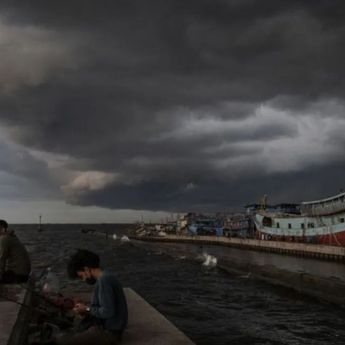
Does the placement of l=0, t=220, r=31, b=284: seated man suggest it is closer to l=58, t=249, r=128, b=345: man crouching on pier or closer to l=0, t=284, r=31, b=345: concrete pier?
l=0, t=284, r=31, b=345: concrete pier

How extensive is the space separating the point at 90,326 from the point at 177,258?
52265mm

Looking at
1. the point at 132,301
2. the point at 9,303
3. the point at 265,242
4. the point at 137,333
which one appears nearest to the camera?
the point at 137,333

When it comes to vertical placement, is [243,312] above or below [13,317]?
below

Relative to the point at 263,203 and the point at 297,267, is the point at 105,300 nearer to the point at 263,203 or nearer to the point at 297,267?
the point at 297,267

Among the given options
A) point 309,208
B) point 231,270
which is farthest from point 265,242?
point 231,270

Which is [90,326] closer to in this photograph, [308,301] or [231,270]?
[308,301]

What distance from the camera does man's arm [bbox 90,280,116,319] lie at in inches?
255

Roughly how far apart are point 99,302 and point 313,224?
6751 cm

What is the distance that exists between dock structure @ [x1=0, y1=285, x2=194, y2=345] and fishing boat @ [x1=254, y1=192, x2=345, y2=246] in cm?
5678

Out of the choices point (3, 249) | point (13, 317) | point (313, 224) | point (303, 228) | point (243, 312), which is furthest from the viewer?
point (303, 228)

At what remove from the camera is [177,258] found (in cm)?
5838

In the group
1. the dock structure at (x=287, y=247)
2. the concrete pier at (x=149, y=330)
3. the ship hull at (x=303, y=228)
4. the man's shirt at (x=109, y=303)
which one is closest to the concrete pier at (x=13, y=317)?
the man's shirt at (x=109, y=303)

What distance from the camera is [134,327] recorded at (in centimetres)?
818

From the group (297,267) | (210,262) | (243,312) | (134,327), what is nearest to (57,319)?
(134,327)
